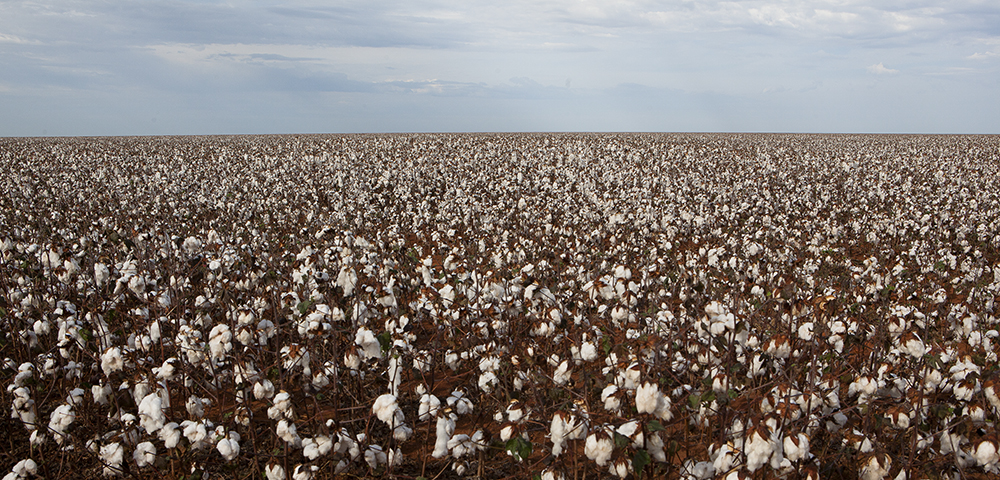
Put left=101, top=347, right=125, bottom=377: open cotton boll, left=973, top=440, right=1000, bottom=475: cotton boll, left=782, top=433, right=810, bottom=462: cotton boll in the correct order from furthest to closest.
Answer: left=101, top=347, right=125, bottom=377: open cotton boll → left=973, top=440, right=1000, bottom=475: cotton boll → left=782, top=433, right=810, bottom=462: cotton boll

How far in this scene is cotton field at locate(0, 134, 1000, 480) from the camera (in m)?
3.46

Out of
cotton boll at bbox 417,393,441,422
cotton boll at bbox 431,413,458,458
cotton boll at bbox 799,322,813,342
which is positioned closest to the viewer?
cotton boll at bbox 431,413,458,458

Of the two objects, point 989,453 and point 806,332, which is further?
point 806,332

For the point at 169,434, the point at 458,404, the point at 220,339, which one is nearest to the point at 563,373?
the point at 458,404

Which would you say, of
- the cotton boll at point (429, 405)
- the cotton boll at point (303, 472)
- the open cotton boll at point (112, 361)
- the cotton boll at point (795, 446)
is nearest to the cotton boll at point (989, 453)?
the cotton boll at point (795, 446)

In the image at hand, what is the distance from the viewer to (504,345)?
556cm

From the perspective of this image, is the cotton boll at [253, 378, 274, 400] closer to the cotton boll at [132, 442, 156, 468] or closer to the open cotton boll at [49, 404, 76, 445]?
the cotton boll at [132, 442, 156, 468]

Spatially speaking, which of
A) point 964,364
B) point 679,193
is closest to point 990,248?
point 679,193

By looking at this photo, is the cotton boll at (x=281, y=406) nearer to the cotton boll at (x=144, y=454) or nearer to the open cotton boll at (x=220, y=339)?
the open cotton boll at (x=220, y=339)

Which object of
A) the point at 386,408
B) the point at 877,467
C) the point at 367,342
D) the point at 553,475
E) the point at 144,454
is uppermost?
the point at 367,342

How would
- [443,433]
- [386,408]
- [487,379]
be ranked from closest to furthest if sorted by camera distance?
[386,408], [443,433], [487,379]

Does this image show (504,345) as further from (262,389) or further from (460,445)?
(262,389)

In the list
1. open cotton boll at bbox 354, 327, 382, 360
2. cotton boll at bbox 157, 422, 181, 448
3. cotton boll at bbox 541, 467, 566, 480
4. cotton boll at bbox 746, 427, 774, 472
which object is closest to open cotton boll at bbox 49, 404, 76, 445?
cotton boll at bbox 157, 422, 181, 448

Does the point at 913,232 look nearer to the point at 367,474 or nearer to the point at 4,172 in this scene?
the point at 367,474
